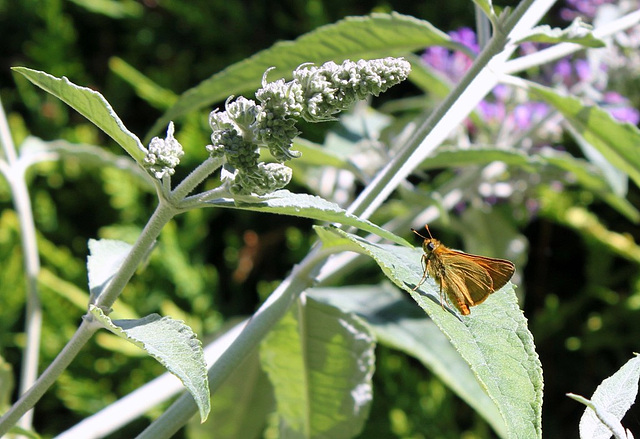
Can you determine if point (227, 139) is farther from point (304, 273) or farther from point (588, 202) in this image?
point (588, 202)

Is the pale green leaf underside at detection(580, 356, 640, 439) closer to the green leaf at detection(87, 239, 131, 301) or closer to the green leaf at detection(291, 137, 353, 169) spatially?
the green leaf at detection(87, 239, 131, 301)

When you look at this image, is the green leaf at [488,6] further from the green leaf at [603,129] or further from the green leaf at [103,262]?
the green leaf at [103,262]

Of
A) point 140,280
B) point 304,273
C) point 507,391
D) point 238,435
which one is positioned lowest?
point 140,280

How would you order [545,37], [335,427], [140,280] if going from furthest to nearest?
[140,280]
[335,427]
[545,37]

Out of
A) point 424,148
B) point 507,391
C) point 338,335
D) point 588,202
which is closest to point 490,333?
point 507,391

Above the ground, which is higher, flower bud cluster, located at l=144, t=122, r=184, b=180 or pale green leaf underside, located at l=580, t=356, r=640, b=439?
pale green leaf underside, located at l=580, t=356, r=640, b=439

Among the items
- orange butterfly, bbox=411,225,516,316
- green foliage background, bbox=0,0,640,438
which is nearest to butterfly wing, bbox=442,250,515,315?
orange butterfly, bbox=411,225,516,316

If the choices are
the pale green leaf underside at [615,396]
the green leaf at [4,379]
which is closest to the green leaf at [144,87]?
the green leaf at [4,379]
